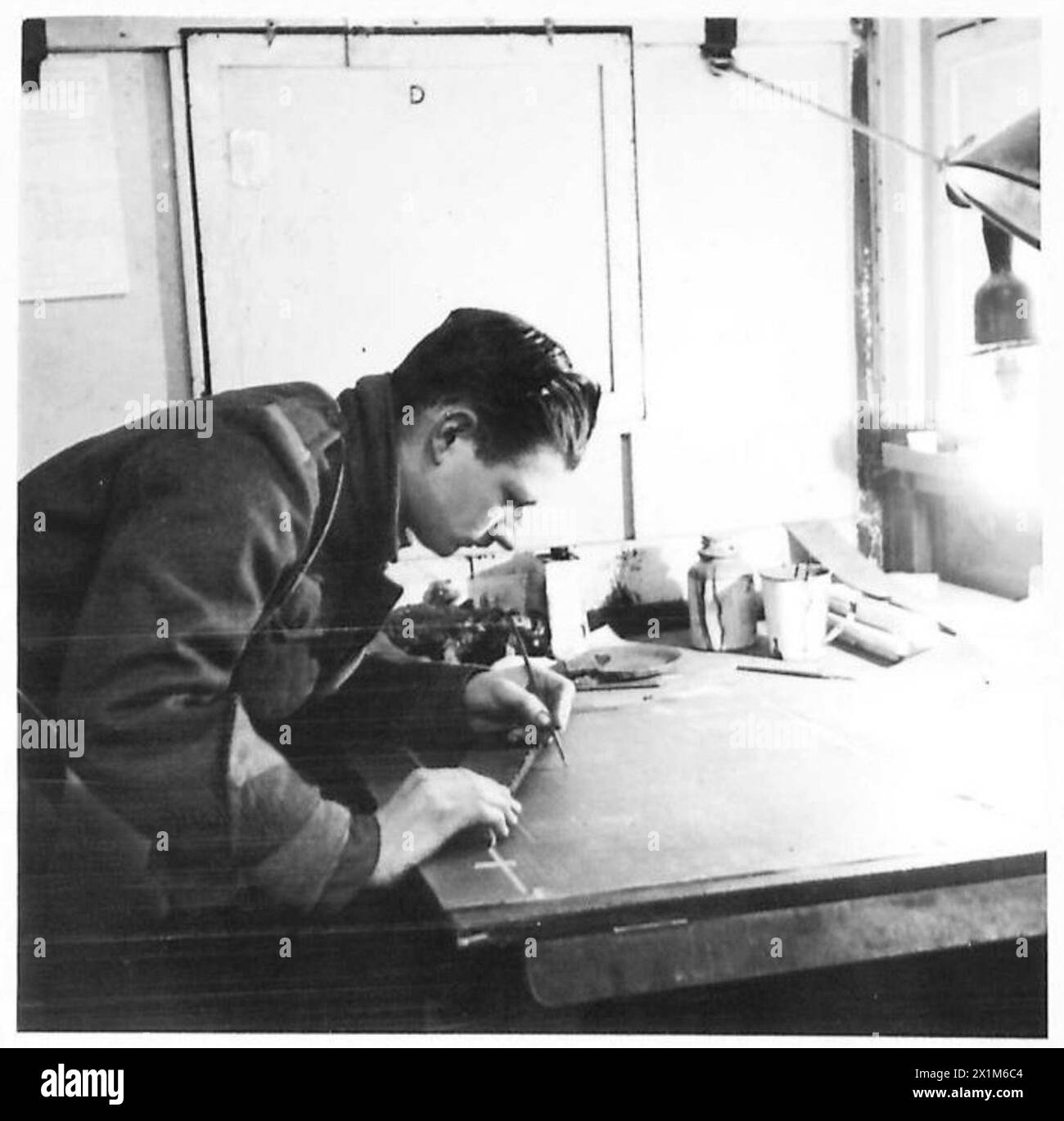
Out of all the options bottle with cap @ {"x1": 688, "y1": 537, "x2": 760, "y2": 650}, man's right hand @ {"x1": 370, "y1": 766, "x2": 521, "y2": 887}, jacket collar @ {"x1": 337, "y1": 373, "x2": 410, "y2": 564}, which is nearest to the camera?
man's right hand @ {"x1": 370, "y1": 766, "x2": 521, "y2": 887}

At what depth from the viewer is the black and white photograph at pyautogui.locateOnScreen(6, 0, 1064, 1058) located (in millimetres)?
1439

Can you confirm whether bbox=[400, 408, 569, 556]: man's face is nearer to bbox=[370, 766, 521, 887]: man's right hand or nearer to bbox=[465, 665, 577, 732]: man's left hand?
bbox=[465, 665, 577, 732]: man's left hand

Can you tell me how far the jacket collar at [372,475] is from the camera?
1619mm

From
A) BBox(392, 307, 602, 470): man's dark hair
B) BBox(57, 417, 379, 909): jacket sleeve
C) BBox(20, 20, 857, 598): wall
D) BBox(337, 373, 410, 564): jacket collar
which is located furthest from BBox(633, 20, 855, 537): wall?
BBox(57, 417, 379, 909): jacket sleeve

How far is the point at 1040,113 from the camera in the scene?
64.1 inches

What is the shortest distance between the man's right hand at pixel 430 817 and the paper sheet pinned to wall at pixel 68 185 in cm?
83

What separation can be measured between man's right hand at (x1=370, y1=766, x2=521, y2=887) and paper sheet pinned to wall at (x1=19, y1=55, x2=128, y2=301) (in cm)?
83

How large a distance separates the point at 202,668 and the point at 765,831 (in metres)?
0.67

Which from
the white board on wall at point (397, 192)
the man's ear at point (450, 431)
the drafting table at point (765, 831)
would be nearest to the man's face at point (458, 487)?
the man's ear at point (450, 431)

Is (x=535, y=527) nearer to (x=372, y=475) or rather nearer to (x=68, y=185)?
(x=372, y=475)

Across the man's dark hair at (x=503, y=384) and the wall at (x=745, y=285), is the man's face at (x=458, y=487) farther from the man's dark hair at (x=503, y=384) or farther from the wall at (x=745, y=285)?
the wall at (x=745, y=285)

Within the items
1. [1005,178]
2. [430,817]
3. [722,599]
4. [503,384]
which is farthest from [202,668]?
[1005,178]

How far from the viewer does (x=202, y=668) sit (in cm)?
146

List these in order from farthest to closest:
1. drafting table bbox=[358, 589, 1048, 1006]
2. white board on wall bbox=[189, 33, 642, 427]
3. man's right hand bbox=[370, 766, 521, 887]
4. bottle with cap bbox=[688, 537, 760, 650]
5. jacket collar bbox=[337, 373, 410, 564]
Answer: bottle with cap bbox=[688, 537, 760, 650] < white board on wall bbox=[189, 33, 642, 427] < jacket collar bbox=[337, 373, 410, 564] < man's right hand bbox=[370, 766, 521, 887] < drafting table bbox=[358, 589, 1048, 1006]
